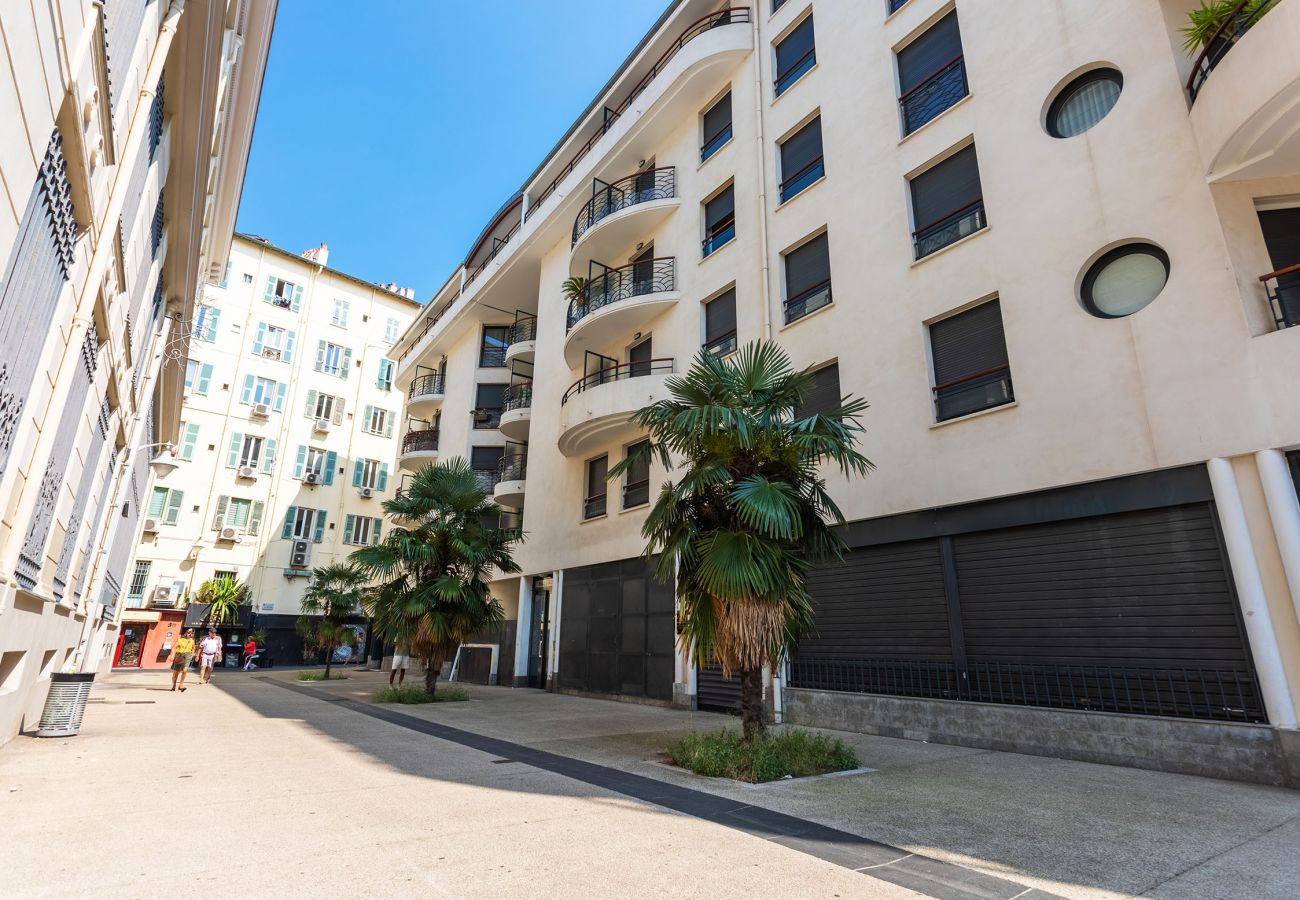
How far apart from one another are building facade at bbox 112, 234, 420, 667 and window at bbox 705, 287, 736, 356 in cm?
2473

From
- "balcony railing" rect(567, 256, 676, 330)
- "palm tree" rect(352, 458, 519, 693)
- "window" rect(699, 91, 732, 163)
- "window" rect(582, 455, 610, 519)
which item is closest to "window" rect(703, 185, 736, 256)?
"balcony railing" rect(567, 256, 676, 330)

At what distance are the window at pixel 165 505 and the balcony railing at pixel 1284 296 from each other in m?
37.6

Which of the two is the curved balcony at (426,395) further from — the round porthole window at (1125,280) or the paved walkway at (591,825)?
the round porthole window at (1125,280)

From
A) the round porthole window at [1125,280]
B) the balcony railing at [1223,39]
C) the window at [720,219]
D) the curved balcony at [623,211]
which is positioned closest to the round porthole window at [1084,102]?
the balcony railing at [1223,39]

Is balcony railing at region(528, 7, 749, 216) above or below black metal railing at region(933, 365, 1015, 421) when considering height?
above

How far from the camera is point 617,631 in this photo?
655 inches

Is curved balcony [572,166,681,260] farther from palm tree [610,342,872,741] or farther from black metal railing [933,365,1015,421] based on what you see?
palm tree [610,342,872,741]

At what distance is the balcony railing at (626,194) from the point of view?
18.4m

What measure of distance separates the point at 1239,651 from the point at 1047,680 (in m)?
2.05

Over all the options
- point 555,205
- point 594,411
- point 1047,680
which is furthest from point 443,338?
point 1047,680

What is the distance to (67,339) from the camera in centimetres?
545

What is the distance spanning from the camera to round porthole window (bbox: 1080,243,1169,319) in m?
8.48

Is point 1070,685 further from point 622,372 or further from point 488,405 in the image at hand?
point 488,405

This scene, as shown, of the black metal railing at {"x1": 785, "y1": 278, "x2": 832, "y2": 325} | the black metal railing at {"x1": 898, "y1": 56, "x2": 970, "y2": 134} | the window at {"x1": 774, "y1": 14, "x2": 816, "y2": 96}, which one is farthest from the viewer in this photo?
the window at {"x1": 774, "y1": 14, "x2": 816, "y2": 96}
